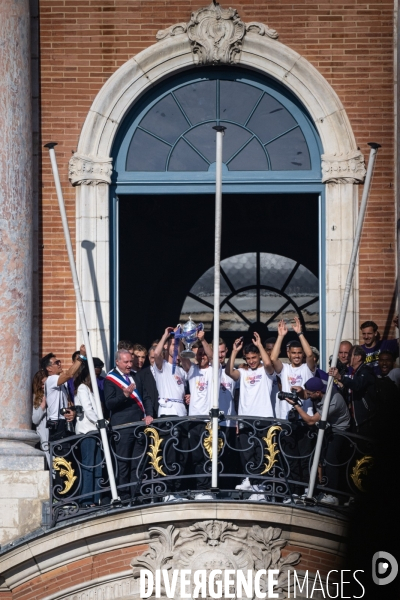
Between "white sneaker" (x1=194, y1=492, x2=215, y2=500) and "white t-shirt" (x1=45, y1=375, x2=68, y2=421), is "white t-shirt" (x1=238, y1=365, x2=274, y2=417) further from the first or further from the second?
"white t-shirt" (x1=45, y1=375, x2=68, y2=421)

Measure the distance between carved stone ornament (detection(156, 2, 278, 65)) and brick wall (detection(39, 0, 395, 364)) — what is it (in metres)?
0.14

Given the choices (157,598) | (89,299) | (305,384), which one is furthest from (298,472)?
(89,299)

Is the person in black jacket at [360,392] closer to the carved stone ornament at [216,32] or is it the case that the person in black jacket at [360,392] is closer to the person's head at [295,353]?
the person's head at [295,353]

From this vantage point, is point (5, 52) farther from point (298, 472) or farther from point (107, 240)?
point (298, 472)

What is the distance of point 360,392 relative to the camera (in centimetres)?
886

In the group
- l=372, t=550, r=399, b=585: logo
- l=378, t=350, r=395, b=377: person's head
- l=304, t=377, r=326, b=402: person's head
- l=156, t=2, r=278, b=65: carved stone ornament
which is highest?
l=156, t=2, r=278, b=65: carved stone ornament

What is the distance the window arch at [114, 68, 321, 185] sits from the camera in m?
11.6

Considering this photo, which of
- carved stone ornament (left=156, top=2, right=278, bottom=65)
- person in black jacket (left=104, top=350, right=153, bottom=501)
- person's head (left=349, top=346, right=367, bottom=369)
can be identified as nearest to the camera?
person in black jacket (left=104, top=350, right=153, bottom=501)

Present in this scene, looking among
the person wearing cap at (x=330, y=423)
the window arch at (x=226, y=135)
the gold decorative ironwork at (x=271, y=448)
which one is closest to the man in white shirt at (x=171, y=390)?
the gold decorative ironwork at (x=271, y=448)

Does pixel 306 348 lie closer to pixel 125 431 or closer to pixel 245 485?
pixel 245 485

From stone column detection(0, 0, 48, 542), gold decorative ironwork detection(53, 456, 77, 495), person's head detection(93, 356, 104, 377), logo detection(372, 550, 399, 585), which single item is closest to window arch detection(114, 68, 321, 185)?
stone column detection(0, 0, 48, 542)

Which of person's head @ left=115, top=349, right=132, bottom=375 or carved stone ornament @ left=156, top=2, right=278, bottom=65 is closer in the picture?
→ person's head @ left=115, top=349, right=132, bottom=375

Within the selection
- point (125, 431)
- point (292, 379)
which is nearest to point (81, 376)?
point (125, 431)

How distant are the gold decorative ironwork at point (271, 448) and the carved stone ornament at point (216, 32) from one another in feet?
15.4
